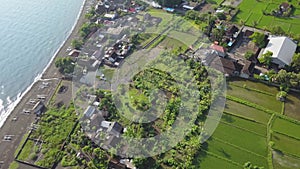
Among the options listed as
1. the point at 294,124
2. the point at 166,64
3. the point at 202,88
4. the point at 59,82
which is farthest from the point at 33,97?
the point at 294,124

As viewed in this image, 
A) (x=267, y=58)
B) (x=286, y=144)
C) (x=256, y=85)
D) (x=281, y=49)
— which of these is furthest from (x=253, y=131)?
(x=281, y=49)

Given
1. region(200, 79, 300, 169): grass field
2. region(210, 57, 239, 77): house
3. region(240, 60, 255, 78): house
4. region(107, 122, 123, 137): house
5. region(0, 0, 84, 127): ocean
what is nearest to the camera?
region(200, 79, 300, 169): grass field

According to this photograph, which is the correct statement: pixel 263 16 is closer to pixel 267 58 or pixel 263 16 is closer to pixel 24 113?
pixel 267 58

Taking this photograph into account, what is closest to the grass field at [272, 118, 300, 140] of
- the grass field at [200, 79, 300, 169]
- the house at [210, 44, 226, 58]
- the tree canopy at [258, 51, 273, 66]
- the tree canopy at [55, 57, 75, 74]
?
the grass field at [200, 79, 300, 169]

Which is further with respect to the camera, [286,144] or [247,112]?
[247,112]

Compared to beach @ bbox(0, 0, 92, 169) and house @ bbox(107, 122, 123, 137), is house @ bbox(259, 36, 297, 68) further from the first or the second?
beach @ bbox(0, 0, 92, 169)

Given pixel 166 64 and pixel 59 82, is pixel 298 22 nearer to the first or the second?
pixel 166 64
